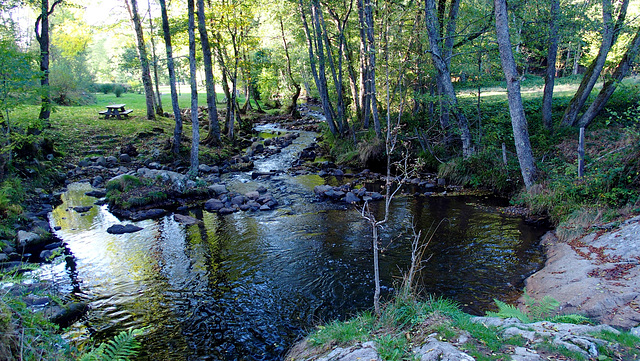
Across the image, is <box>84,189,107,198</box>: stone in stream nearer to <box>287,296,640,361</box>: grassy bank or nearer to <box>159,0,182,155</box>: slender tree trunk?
<box>159,0,182,155</box>: slender tree trunk

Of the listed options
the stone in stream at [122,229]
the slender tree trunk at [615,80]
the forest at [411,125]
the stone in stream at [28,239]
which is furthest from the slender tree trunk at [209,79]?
Result: the slender tree trunk at [615,80]

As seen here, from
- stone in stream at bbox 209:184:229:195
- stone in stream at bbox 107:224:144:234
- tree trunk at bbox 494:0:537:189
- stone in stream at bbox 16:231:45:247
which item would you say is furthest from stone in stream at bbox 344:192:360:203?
stone in stream at bbox 16:231:45:247

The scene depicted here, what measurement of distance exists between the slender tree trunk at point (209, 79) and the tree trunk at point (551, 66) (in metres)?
13.7

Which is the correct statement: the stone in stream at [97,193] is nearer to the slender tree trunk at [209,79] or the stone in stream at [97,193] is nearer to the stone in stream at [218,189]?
the stone in stream at [218,189]

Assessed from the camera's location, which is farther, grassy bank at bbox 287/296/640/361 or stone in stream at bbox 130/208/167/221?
stone in stream at bbox 130/208/167/221

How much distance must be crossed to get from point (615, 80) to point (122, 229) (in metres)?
15.8

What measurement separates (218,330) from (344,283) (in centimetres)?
248

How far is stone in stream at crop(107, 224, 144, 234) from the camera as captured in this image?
396 inches

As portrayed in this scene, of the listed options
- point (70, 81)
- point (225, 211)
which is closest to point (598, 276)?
point (225, 211)

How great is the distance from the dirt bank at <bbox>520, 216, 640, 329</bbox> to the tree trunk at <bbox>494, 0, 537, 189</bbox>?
10.2 feet

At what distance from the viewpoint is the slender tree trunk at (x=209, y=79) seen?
16359 mm

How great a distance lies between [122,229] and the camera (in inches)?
400

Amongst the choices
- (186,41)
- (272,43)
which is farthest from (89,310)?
(272,43)

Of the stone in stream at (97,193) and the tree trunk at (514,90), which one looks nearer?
the tree trunk at (514,90)
